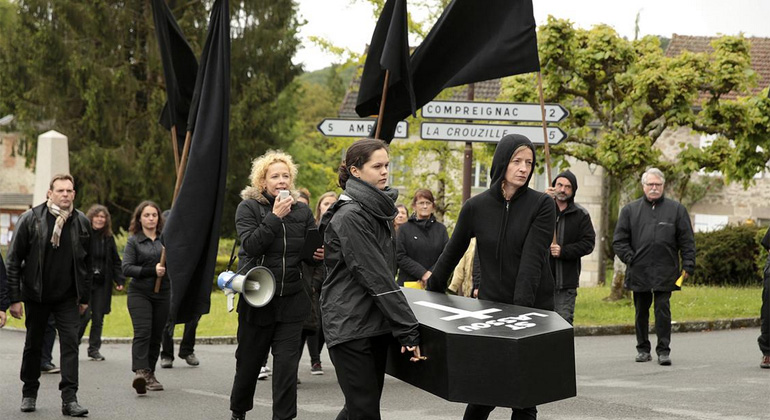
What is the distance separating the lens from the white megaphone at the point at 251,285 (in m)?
7.46

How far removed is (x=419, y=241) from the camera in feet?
38.3

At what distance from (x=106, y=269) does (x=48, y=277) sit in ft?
14.6

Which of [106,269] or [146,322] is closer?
[146,322]

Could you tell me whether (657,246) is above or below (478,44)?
below

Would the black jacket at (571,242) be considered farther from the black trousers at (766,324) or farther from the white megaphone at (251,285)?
the white megaphone at (251,285)

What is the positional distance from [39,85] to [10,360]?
22967 mm

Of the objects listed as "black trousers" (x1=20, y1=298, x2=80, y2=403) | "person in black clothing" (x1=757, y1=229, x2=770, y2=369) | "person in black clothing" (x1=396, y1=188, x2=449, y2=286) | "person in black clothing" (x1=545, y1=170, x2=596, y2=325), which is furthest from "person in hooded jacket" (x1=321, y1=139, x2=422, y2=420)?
"person in black clothing" (x1=757, y1=229, x2=770, y2=369)

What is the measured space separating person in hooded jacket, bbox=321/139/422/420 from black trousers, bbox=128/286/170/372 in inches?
187

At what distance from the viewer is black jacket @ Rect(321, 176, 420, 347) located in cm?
548

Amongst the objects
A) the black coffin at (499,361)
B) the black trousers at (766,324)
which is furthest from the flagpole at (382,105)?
the black trousers at (766,324)

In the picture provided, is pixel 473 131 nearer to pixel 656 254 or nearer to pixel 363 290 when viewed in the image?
pixel 656 254

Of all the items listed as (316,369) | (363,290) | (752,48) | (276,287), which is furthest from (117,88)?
(363,290)

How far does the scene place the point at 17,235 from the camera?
29.7ft

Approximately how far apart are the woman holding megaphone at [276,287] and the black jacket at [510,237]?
68.5 inches
